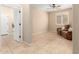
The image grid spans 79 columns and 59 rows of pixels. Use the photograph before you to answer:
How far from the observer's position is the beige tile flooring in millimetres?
2025

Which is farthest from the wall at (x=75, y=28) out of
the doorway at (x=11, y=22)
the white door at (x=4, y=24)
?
the white door at (x=4, y=24)

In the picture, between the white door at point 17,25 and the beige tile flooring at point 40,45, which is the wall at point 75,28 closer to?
the beige tile flooring at point 40,45

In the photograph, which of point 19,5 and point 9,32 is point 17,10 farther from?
point 9,32

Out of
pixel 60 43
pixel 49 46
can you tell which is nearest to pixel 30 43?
pixel 49 46

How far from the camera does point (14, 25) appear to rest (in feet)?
7.06

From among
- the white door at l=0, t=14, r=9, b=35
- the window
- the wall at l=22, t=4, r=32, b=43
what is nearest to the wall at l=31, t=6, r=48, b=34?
the wall at l=22, t=4, r=32, b=43

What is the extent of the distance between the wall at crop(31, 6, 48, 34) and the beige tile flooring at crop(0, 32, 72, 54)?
11 cm

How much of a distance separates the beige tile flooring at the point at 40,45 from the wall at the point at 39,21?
112 millimetres

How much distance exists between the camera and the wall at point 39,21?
7.17 feet

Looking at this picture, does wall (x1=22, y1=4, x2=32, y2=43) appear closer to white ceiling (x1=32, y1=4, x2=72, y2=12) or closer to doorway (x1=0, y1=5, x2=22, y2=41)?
doorway (x1=0, y1=5, x2=22, y2=41)

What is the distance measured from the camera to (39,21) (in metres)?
2.28
